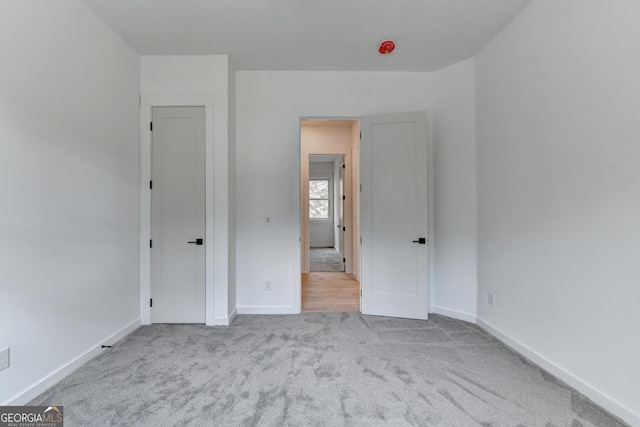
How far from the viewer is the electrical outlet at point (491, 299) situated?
8.52 feet

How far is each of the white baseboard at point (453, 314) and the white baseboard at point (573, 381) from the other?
12.2 inches

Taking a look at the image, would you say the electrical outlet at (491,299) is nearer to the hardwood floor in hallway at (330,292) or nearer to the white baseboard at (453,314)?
the white baseboard at (453,314)

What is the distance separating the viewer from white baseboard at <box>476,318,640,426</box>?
150 centimetres

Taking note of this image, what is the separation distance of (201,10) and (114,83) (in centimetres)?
105

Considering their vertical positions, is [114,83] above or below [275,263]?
above

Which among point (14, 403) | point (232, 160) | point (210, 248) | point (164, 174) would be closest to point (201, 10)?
point (232, 160)

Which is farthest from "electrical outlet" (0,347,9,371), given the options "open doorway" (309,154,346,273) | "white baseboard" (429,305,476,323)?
"open doorway" (309,154,346,273)

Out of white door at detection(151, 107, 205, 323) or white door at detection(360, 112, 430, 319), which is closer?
white door at detection(151, 107, 205, 323)

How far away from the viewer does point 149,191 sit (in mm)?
2807

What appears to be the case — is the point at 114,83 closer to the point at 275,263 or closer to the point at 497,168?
the point at 275,263

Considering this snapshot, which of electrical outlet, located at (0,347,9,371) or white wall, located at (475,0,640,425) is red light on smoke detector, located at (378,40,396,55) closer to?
white wall, located at (475,0,640,425)

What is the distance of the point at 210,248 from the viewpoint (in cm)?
281

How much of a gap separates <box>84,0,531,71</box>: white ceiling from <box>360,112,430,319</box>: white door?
677 millimetres

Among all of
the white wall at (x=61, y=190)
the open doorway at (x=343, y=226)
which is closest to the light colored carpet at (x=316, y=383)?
the white wall at (x=61, y=190)
